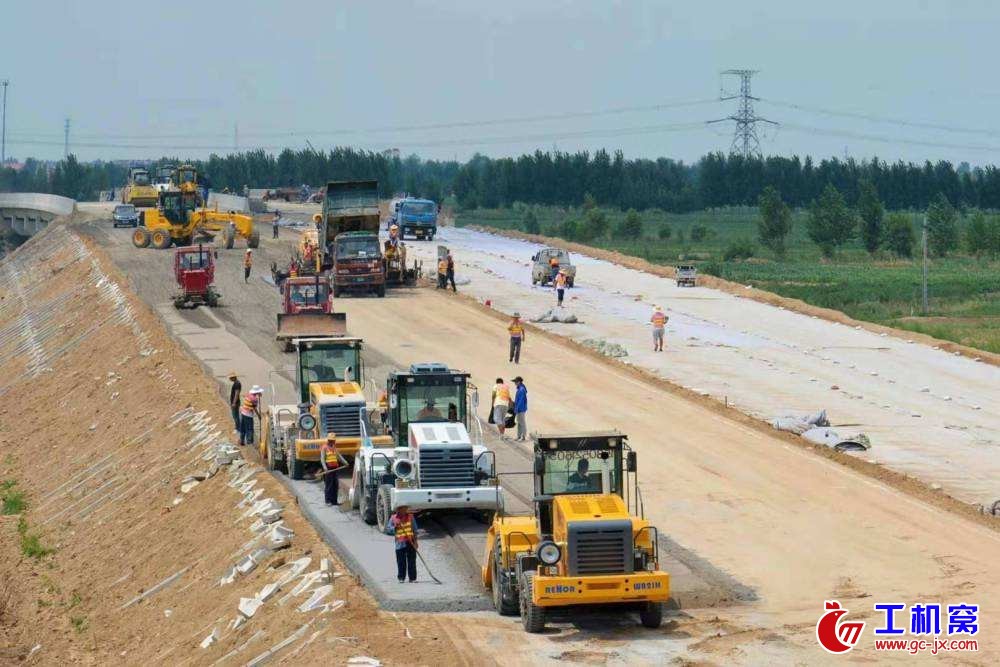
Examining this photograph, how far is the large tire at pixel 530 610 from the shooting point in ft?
68.5

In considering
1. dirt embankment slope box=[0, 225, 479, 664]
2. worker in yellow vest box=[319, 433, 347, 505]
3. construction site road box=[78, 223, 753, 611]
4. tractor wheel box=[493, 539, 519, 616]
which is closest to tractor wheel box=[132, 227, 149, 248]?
construction site road box=[78, 223, 753, 611]

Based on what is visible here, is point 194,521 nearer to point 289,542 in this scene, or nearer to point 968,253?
point 289,542

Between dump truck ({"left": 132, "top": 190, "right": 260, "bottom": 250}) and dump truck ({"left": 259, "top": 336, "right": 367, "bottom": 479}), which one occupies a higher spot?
dump truck ({"left": 132, "top": 190, "right": 260, "bottom": 250})

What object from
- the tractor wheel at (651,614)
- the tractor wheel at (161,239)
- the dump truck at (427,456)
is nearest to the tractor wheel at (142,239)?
the tractor wheel at (161,239)

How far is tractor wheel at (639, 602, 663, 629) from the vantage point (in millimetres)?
21344

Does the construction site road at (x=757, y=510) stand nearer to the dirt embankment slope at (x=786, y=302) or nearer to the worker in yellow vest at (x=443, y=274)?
the dirt embankment slope at (x=786, y=302)

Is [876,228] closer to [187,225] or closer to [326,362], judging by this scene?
[187,225]

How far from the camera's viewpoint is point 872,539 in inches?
1104

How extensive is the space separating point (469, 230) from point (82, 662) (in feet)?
274

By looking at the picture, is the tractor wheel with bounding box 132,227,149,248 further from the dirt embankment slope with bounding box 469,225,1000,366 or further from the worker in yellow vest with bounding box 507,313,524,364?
the worker in yellow vest with bounding box 507,313,524,364

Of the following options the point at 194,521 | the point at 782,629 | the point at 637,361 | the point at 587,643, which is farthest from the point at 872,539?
the point at 637,361

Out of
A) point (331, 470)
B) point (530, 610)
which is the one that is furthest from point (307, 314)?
point (530, 610)

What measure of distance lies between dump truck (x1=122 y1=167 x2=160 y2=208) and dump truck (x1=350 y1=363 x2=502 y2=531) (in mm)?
76374

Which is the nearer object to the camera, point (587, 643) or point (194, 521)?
point (587, 643)
